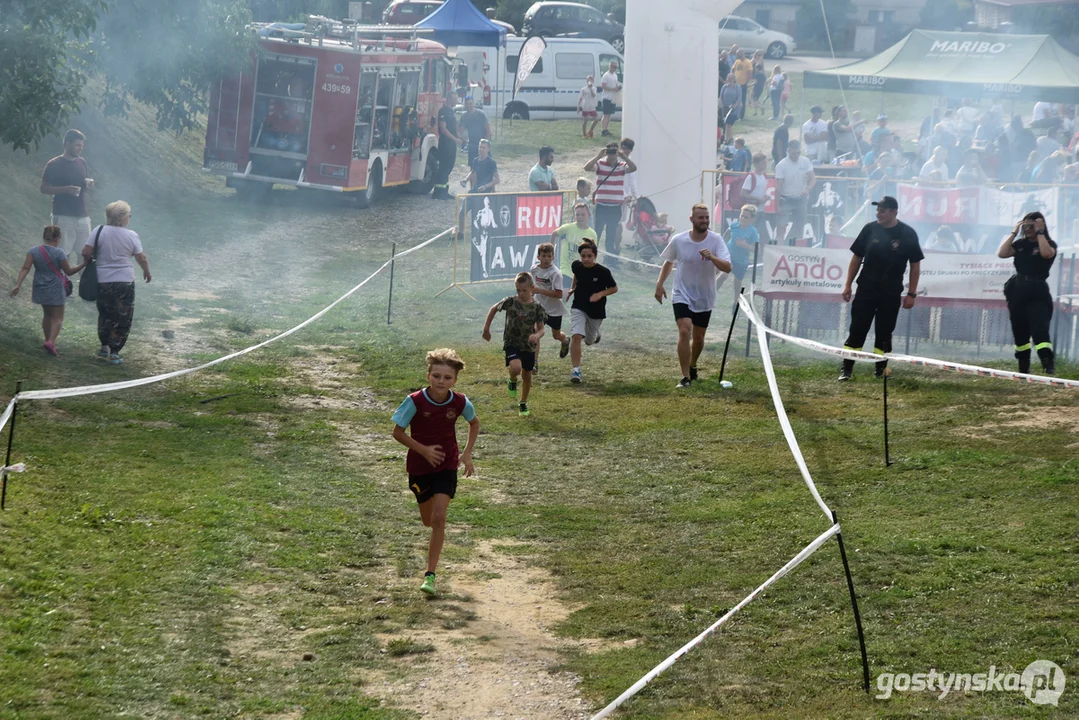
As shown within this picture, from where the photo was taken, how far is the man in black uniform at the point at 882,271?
43.8 feet

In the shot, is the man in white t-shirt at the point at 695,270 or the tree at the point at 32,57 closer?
the man in white t-shirt at the point at 695,270

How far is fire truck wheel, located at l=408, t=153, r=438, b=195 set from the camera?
29500mm

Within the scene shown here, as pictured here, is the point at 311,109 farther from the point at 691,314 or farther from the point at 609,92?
the point at 609,92

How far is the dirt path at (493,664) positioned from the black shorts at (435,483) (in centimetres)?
70

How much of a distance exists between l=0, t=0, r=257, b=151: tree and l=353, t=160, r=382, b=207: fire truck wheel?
3614mm

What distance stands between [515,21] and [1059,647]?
1907 inches

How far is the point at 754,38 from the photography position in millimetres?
51531

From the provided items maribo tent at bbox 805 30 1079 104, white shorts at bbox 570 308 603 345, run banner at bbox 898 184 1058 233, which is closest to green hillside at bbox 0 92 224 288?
white shorts at bbox 570 308 603 345

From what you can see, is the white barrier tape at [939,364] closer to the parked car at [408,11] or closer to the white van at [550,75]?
the white van at [550,75]

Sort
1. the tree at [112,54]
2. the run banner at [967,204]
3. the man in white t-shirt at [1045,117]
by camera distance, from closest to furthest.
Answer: the tree at [112,54], the run banner at [967,204], the man in white t-shirt at [1045,117]

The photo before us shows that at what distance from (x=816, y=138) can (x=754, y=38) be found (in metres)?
23.7

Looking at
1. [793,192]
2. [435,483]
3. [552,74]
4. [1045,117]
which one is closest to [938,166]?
[793,192]

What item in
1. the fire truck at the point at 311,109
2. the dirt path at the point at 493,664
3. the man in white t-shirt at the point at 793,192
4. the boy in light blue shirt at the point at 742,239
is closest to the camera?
the dirt path at the point at 493,664

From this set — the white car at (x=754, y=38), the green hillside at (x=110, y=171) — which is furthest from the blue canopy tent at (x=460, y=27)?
the white car at (x=754, y=38)
